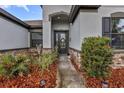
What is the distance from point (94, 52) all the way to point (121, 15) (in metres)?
6.54

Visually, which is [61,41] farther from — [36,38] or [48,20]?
[48,20]

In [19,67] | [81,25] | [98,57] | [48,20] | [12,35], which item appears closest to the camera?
[98,57]

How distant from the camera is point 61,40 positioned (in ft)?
60.1

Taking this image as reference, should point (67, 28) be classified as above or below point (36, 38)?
above

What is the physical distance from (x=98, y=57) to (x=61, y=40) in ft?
41.2

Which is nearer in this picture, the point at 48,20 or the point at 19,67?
the point at 19,67

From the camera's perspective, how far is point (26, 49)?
57.8 ft

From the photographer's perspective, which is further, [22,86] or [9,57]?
[9,57]

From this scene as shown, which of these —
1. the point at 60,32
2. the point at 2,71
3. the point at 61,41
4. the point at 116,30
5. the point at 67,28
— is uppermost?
the point at 67,28

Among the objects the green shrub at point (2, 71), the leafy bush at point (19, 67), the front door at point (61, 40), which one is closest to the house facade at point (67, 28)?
the front door at point (61, 40)

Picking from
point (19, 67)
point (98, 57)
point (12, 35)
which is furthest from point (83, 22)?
point (12, 35)
